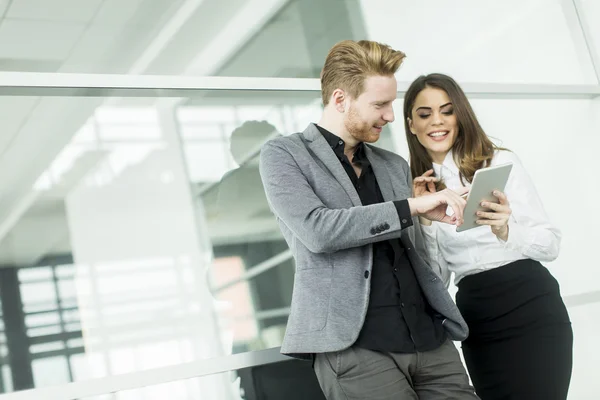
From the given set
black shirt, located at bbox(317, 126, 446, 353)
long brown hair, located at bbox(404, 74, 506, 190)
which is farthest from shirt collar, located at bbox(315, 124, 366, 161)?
long brown hair, located at bbox(404, 74, 506, 190)

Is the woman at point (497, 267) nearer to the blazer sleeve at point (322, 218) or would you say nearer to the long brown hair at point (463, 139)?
the long brown hair at point (463, 139)

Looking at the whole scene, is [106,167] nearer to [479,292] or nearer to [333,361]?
[333,361]

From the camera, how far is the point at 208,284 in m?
2.65

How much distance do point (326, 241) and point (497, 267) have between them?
80 centimetres

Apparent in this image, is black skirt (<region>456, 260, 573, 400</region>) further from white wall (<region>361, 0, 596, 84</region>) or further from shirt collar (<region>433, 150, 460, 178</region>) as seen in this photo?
white wall (<region>361, 0, 596, 84</region>)

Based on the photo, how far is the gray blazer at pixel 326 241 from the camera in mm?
1926

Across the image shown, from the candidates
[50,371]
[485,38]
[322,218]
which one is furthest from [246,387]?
[485,38]

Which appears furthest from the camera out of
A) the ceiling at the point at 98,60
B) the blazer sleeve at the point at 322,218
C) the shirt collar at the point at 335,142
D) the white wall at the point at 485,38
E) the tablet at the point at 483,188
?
the white wall at the point at 485,38

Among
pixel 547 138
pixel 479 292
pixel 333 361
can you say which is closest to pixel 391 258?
pixel 333 361

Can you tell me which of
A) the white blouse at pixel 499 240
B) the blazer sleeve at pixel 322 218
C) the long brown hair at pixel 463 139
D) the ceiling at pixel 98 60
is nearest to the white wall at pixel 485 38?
the ceiling at pixel 98 60

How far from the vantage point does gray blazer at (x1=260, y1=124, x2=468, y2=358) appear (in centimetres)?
193

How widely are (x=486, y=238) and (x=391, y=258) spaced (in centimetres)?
52

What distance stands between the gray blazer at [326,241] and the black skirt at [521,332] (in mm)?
339

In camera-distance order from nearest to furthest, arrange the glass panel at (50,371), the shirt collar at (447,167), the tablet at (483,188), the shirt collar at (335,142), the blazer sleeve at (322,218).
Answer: the blazer sleeve at (322,218) → the tablet at (483,188) → the shirt collar at (335,142) → the glass panel at (50,371) → the shirt collar at (447,167)
